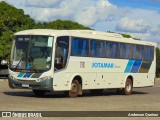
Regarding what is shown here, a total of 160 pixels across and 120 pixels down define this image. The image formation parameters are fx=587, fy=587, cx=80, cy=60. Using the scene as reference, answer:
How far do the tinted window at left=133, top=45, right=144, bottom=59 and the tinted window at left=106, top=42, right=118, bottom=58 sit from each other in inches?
Answer: 100

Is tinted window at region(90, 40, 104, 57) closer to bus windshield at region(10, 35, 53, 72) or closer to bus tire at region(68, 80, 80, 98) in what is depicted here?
bus tire at region(68, 80, 80, 98)

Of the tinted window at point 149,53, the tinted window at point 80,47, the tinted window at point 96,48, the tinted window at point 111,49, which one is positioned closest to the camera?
the tinted window at point 80,47

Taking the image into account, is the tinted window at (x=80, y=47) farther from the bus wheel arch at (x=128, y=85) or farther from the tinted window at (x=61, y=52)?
the bus wheel arch at (x=128, y=85)

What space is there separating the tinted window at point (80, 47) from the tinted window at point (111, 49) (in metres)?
2.43

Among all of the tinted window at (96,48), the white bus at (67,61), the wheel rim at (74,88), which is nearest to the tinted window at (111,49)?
the white bus at (67,61)

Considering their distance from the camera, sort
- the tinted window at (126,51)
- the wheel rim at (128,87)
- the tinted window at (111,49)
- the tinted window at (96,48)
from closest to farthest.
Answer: the tinted window at (96,48), the tinted window at (111,49), the tinted window at (126,51), the wheel rim at (128,87)

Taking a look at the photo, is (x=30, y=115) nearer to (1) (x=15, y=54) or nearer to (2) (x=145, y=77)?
(1) (x=15, y=54)

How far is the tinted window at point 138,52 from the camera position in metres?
33.2

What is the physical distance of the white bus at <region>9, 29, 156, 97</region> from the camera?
1001 inches

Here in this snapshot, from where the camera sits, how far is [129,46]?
107 feet

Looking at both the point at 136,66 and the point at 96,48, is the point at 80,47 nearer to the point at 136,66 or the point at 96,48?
the point at 96,48

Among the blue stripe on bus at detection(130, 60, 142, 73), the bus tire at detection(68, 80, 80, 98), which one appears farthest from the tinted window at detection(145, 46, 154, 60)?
the bus tire at detection(68, 80, 80, 98)

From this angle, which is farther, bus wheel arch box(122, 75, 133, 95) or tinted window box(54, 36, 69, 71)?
bus wheel arch box(122, 75, 133, 95)

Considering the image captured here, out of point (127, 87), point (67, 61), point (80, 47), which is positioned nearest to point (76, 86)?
point (67, 61)
